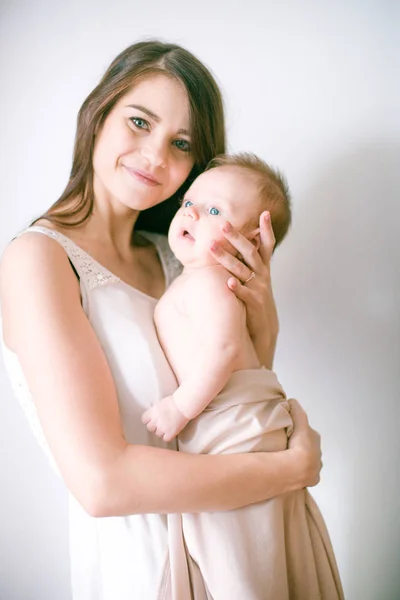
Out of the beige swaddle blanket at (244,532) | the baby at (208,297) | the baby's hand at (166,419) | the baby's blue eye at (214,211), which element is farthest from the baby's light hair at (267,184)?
the baby's hand at (166,419)

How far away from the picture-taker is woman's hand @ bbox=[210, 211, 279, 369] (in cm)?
104

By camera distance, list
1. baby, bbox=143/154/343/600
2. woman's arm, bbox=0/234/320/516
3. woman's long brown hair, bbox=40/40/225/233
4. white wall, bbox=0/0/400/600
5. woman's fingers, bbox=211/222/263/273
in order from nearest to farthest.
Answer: woman's arm, bbox=0/234/320/516
baby, bbox=143/154/343/600
woman's fingers, bbox=211/222/263/273
woman's long brown hair, bbox=40/40/225/233
white wall, bbox=0/0/400/600

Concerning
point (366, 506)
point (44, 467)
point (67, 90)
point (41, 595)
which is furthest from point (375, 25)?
point (41, 595)

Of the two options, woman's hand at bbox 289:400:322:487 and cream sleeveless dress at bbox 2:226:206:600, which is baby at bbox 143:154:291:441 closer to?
cream sleeveless dress at bbox 2:226:206:600

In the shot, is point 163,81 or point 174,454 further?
point 163,81

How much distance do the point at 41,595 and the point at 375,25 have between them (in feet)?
6.18

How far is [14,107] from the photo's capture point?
4.42ft

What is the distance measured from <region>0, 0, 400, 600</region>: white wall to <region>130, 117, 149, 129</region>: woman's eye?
1.15ft

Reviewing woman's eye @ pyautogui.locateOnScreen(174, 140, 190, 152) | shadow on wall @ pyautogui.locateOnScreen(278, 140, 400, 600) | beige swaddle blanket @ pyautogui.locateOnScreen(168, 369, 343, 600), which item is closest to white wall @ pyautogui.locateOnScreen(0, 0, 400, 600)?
shadow on wall @ pyautogui.locateOnScreen(278, 140, 400, 600)

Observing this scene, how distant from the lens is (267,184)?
1.09 metres

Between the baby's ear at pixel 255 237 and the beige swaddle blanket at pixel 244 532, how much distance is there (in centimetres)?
29

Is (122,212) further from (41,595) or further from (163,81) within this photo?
(41,595)

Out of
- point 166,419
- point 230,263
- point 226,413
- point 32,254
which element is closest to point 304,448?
point 226,413

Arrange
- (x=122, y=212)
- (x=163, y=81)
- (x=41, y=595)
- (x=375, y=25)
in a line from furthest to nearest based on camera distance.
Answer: (x=41, y=595), (x=375, y=25), (x=122, y=212), (x=163, y=81)
